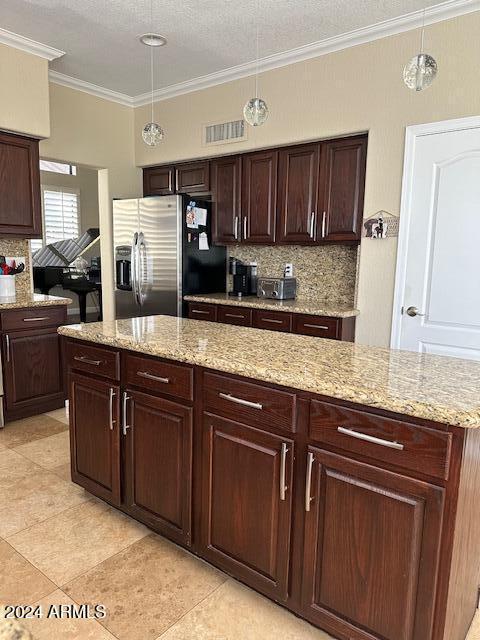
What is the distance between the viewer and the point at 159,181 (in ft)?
16.3

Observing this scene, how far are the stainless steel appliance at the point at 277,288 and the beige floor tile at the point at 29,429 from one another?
2.06m

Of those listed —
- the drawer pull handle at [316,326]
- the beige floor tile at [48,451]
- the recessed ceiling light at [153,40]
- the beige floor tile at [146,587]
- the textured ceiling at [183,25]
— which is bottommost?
the beige floor tile at [48,451]

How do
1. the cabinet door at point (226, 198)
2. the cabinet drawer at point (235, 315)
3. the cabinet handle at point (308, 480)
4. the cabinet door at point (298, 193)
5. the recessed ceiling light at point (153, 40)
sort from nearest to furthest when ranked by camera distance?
the cabinet handle at point (308, 480), the recessed ceiling light at point (153, 40), the cabinet door at point (298, 193), the cabinet drawer at point (235, 315), the cabinet door at point (226, 198)

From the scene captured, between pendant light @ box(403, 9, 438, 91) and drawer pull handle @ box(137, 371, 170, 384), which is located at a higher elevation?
pendant light @ box(403, 9, 438, 91)

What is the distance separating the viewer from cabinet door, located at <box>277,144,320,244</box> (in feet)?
12.4

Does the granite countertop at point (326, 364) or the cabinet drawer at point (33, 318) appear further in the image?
the cabinet drawer at point (33, 318)

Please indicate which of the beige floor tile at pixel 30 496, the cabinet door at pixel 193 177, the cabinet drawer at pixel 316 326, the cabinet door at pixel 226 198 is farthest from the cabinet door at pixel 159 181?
the beige floor tile at pixel 30 496

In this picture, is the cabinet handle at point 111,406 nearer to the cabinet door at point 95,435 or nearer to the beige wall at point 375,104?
the cabinet door at point 95,435

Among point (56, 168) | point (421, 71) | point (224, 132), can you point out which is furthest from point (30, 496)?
point (56, 168)

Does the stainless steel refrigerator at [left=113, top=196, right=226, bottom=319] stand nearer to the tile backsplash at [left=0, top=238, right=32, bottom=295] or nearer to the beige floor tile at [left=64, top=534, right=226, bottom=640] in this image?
the tile backsplash at [left=0, top=238, right=32, bottom=295]

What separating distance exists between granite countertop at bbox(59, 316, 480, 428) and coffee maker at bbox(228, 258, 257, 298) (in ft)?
6.79

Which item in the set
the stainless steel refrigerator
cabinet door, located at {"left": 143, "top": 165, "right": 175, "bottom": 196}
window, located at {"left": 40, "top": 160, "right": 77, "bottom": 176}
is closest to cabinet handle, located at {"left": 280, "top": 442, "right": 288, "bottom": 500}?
the stainless steel refrigerator

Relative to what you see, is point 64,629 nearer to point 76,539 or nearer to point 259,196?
point 76,539

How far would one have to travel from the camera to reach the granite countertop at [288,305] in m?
3.51
